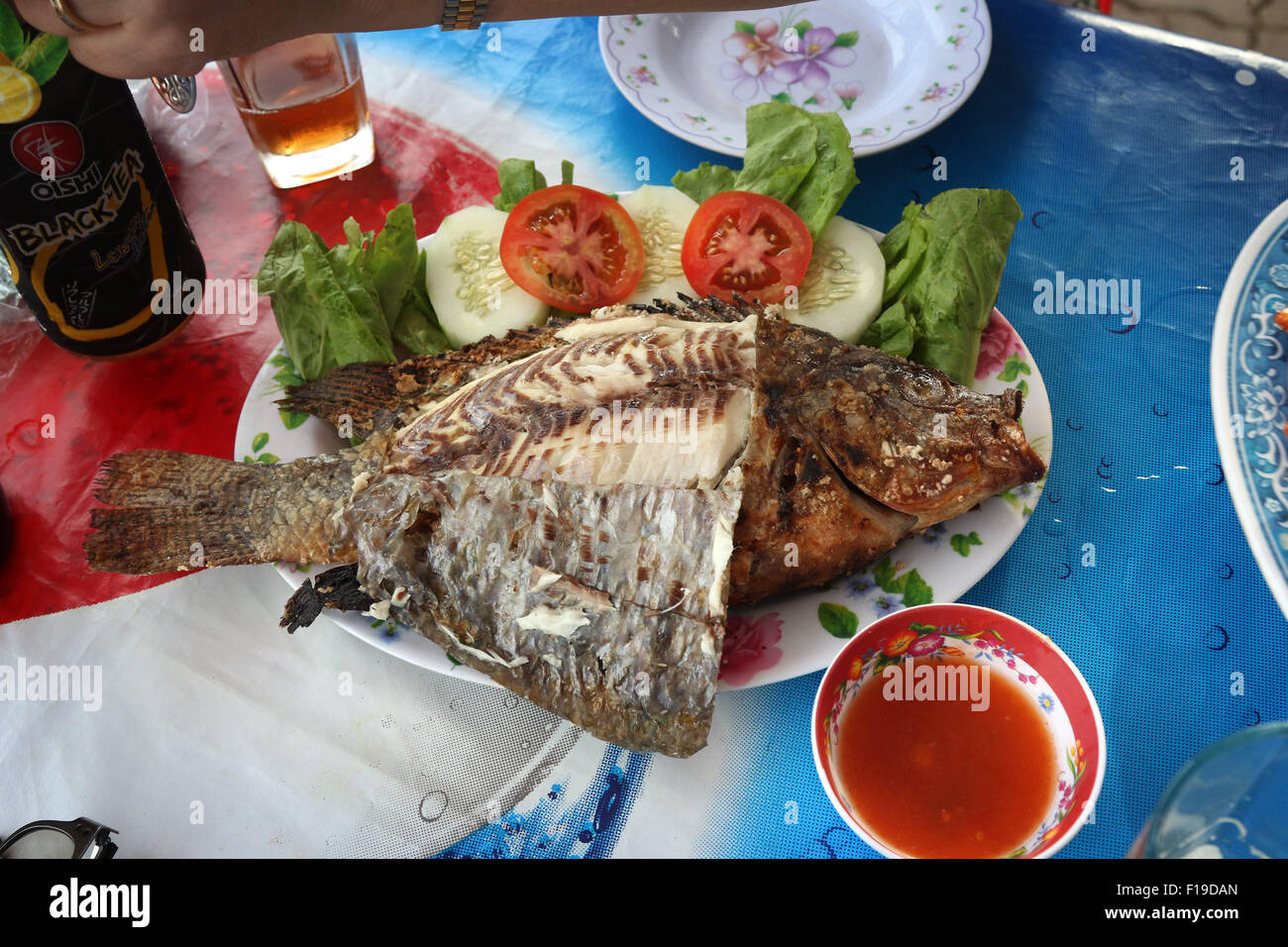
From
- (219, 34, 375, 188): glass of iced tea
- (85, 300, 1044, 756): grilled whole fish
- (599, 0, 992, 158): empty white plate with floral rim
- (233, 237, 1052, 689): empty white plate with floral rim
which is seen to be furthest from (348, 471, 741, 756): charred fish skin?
(219, 34, 375, 188): glass of iced tea

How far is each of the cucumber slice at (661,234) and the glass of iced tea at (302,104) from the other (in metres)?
0.91

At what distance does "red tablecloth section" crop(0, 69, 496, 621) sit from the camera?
2057mm

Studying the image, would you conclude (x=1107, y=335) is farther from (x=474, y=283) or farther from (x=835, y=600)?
(x=474, y=283)

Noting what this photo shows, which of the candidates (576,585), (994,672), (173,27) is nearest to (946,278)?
(994,672)

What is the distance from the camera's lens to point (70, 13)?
1.38m

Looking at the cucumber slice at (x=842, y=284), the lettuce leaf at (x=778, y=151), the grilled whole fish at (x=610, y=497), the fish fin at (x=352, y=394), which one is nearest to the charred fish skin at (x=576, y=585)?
the grilled whole fish at (x=610, y=497)

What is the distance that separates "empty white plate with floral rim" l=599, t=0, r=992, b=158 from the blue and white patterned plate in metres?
0.93

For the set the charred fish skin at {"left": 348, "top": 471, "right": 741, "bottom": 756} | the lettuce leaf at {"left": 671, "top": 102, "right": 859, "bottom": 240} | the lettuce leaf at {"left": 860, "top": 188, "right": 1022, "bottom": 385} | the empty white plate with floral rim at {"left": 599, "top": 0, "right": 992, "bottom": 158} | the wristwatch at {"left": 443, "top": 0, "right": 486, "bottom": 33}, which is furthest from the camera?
the empty white plate with floral rim at {"left": 599, "top": 0, "right": 992, "bottom": 158}

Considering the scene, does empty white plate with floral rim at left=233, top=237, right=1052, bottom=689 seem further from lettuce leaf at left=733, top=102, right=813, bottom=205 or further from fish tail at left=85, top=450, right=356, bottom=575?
lettuce leaf at left=733, top=102, right=813, bottom=205

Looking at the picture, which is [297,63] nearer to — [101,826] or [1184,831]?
[101,826]

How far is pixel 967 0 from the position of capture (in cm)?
267

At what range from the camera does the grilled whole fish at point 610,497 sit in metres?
1.52

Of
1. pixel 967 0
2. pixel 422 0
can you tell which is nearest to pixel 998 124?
pixel 967 0

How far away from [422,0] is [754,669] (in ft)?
4.76
